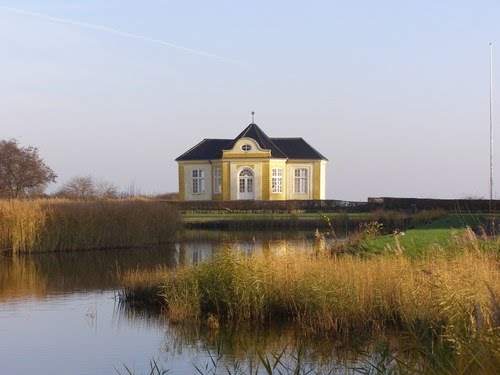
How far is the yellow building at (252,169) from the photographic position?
51.4 metres

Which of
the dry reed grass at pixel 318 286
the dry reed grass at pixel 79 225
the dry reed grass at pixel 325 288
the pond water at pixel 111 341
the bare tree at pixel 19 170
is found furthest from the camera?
the bare tree at pixel 19 170

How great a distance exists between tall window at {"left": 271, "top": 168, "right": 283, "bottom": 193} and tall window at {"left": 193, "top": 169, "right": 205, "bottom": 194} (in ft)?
17.5

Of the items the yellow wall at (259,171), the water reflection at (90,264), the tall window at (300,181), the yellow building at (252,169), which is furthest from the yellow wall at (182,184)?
the water reflection at (90,264)

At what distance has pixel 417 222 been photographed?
30312 mm

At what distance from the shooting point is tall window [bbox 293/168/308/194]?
173 feet

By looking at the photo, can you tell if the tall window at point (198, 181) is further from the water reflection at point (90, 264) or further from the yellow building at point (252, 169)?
the water reflection at point (90, 264)

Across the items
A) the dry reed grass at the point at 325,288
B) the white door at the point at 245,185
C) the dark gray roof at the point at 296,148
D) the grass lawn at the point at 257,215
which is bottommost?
the dry reed grass at the point at 325,288

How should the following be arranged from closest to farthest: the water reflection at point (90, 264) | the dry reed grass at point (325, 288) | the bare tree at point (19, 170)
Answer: the dry reed grass at point (325, 288), the water reflection at point (90, 264), the bare tree at point (19, 170)

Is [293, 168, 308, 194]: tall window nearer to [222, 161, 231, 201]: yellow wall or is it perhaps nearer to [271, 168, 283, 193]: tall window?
[271, 168, 283, 193]: tall window

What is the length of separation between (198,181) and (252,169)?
4.66 meters

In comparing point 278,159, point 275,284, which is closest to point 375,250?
point 275,284

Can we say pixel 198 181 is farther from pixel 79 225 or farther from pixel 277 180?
pixel 79 225

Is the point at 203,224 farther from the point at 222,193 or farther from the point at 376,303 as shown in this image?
the point at 376,303

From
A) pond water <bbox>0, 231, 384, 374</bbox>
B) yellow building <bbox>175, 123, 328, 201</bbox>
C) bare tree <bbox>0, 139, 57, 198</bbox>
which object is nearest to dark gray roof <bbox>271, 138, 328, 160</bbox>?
yellow building <bbox>175, 123, 328, 201</bbox>
